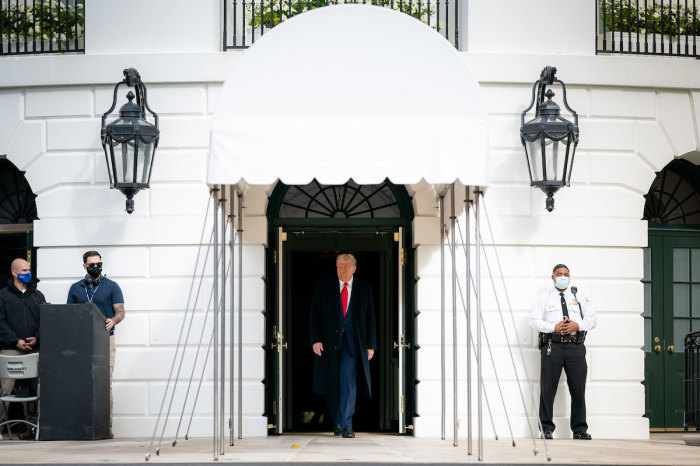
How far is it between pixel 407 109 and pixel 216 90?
12.8 ft

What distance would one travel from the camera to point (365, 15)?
11.0 m

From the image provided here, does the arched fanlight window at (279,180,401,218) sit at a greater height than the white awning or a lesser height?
lesser

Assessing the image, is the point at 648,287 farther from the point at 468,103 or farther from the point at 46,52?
the point at 46,52

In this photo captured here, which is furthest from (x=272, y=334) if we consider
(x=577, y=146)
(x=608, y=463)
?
(x=608, y=463)

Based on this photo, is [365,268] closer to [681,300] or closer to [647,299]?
[647,299]

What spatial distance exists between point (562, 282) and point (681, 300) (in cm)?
278

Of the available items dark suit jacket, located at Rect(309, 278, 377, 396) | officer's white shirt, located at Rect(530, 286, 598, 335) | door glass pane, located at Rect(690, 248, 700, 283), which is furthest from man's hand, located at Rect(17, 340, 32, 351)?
door glass pane, located at Rect(690, 248, 700, 283)

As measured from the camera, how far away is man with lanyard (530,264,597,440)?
1300cm

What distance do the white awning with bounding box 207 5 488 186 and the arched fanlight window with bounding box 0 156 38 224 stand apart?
497 centimetres

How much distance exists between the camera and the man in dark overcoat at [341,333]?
522 inches

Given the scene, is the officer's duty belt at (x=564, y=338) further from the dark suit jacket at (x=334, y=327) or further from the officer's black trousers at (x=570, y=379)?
the dark suit jacket at (x=334, y=327)

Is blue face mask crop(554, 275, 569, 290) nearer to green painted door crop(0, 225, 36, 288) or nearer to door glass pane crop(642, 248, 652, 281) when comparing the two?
door glass pane crop(642, 248, 652, 281)

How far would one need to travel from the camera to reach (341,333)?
13289 mm

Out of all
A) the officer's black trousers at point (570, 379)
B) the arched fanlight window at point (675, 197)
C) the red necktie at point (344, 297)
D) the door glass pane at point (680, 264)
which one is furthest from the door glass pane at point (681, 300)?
the red necktie at point (344, 297)
